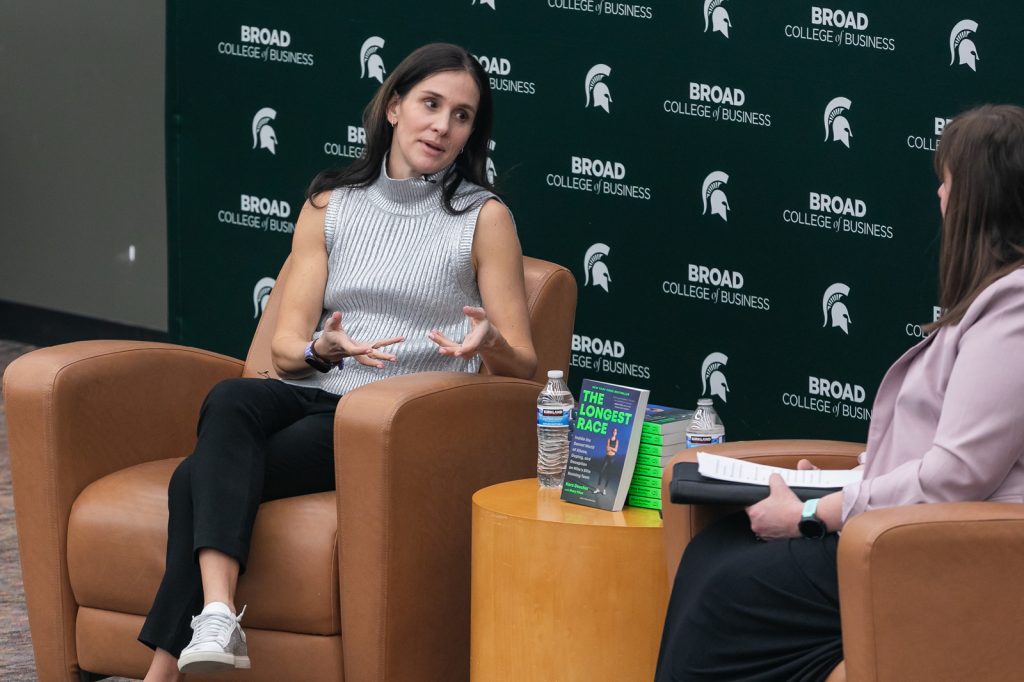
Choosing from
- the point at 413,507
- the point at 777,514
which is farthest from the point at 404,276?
the point at 777,514

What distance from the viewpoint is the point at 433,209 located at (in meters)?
3.11

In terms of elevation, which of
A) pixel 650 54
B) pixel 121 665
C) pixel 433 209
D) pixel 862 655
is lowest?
pixel 121 665

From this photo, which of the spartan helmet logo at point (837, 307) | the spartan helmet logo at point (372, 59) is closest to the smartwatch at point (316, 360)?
the spartan helmet logo at point (837, 307)

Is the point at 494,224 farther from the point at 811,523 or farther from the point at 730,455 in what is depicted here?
the point at 811,523

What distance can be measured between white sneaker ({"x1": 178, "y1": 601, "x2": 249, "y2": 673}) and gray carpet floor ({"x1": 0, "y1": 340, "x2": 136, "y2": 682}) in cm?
67

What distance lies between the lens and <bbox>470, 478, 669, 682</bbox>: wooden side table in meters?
2.51

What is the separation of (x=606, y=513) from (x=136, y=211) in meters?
4.01

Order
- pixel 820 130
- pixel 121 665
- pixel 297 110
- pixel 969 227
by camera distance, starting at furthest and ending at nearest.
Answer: pixel 297 110, pixel 820 130, pixel 121 665, pixel 969 227

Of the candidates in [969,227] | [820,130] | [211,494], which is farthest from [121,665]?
[820,130]

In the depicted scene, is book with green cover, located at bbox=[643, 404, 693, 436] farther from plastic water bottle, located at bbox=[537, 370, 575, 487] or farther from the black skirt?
the black skirt

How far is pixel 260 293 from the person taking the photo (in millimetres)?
4953

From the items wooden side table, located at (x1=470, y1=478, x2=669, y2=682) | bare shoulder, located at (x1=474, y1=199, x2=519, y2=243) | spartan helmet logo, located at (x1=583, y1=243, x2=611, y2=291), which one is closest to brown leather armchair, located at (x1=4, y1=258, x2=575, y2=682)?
wooden side table, located at (x1=470, y1=478, x2=669, y2=682)

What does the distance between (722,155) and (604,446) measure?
4.64 feet

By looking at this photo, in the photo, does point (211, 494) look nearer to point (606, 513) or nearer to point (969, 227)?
point (606, 513)
